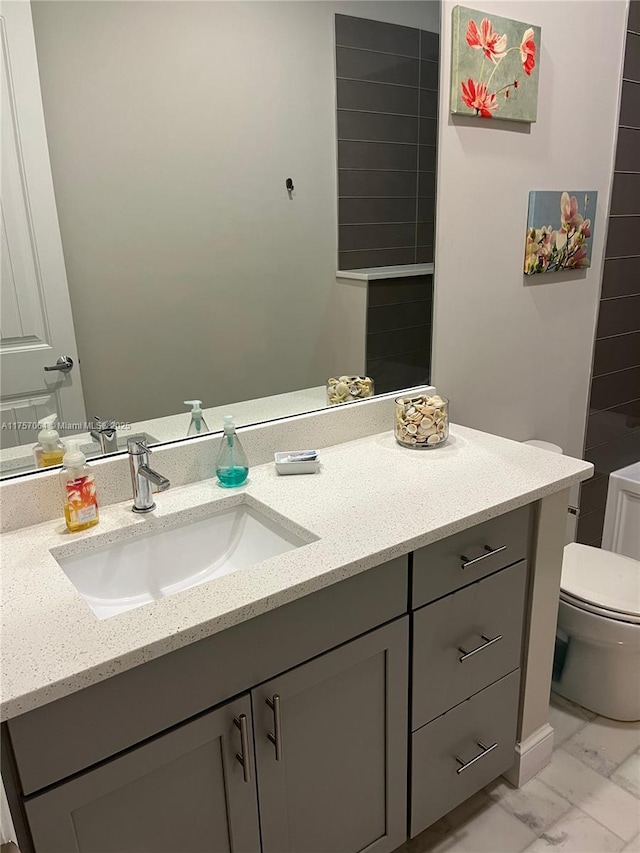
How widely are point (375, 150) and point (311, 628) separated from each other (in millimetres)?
1185

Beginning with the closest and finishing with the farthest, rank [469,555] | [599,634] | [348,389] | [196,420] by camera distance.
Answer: [469,555] → [196,420] → [348,389] → [599,634]

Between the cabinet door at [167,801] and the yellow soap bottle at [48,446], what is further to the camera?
the yellow soap bottle at [48,446]

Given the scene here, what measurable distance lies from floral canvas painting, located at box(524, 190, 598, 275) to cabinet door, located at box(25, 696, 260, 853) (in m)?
1.60

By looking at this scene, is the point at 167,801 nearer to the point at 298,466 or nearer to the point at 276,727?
the point at 276,727

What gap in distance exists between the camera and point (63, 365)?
1.36m

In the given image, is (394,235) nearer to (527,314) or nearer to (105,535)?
(527,314)

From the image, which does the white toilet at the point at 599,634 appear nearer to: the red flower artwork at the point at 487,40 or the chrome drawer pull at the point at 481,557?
the chrome drawer pull at the point at 481,557

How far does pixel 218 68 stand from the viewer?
141 centimetres

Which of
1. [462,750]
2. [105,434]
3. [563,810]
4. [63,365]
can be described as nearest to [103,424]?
[105,434]

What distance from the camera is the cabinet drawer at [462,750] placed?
1497 mm

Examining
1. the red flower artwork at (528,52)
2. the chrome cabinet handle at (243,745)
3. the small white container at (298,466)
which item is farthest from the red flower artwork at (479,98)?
the chrome cabinet handle at (243,745)

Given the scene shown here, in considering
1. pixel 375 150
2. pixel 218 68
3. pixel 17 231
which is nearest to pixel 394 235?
pixel 375 150

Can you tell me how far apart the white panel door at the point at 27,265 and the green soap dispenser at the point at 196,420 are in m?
0.25

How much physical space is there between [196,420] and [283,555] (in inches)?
19.2
